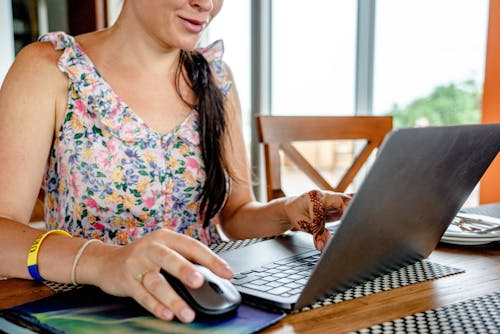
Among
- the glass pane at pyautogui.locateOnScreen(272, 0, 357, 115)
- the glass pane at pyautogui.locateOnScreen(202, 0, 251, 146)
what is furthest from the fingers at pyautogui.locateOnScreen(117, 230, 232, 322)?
the glass pane at pyautogui.locateOnScreen(202, 0, 251, 146)

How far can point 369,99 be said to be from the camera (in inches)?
111

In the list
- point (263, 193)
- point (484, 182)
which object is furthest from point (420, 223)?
point (263, 193)

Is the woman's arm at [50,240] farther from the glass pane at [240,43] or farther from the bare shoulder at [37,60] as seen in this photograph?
the glass pane at [240,43]

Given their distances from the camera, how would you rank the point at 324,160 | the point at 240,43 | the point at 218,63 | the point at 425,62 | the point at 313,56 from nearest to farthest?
1. the point at 218,63
2. the point at 425,62
3. the point at 313,56
4. the point at 324,160
5. the point at 240,43

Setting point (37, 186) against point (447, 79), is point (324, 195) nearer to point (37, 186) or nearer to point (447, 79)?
point (37, 186)

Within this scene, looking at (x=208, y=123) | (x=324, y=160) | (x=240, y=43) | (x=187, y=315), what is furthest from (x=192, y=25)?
(x=240, y=43)

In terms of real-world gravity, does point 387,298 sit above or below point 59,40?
below

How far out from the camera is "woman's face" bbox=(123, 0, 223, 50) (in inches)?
36.9

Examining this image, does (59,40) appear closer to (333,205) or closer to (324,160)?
(333,205)

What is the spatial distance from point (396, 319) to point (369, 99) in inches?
94.5

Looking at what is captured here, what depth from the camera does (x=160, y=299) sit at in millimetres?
522

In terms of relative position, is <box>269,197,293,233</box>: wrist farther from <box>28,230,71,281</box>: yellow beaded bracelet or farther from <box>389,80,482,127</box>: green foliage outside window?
<box>389,80,482,127</box>: green foliage outside window

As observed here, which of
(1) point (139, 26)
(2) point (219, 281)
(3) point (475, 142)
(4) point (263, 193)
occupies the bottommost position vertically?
(4) point (263, 193)

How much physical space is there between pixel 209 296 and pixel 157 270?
6 centimetres
